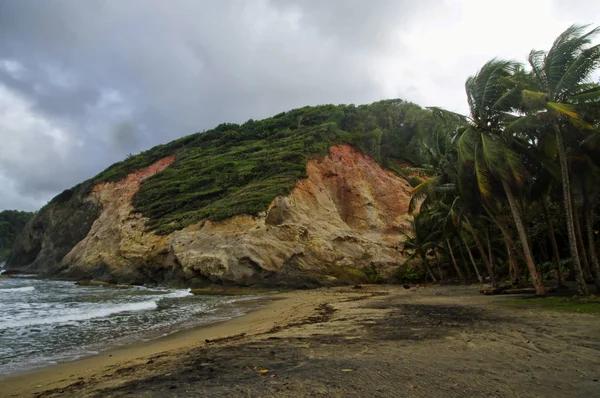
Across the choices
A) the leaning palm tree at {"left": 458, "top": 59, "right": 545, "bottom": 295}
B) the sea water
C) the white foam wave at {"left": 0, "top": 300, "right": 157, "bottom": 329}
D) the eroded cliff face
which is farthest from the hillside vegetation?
the leaning palm tree at {"left": 458, "top": 59, "right": 545, "bottom": 295}

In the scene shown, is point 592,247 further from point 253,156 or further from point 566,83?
point 253,156

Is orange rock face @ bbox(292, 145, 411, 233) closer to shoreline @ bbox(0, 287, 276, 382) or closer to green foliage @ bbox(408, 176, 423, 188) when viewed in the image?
green foliage @ bbox(408, 176, 423, 188)

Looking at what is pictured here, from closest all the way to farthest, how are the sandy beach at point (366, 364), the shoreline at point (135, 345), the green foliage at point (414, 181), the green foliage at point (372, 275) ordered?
the sandy beach at point (366, 364)
the shoreline at point (135, 345)
the green foliage at point (372, 275)
the green foliage at point (414, 181)

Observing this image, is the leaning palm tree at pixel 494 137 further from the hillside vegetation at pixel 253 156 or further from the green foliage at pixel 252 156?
the green foliage at pixel 252 156

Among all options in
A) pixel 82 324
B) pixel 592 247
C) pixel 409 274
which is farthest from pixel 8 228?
pixel 592 247

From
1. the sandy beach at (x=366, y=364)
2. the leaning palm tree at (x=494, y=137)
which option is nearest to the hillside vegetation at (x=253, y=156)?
the leaning palm tree at (x=494, y=137)

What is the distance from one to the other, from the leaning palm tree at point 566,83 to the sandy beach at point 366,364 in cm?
472

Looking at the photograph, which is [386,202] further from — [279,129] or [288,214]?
[279,129]

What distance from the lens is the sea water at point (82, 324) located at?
8.34m

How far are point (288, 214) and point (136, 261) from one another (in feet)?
45.9

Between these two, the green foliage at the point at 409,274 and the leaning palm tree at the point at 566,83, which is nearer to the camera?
the leaning palm tree at the point at 566,83

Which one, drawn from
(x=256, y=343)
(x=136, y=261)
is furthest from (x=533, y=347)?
(x=136, y=261)

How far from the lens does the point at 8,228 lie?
92.7m

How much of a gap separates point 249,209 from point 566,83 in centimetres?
2216
